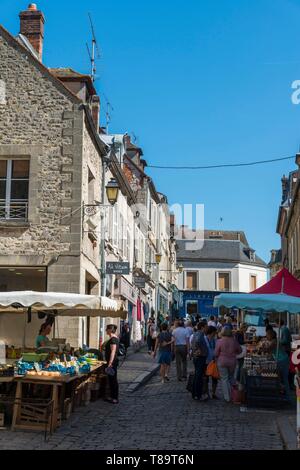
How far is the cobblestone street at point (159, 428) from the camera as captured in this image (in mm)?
7977

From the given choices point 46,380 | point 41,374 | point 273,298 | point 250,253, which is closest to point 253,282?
point 250,253

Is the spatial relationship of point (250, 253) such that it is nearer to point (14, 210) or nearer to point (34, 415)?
point (14, 210)

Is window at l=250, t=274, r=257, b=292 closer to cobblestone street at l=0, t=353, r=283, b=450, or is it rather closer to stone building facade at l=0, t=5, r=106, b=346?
stone building facade at l=0, t=5, r=106, b=346

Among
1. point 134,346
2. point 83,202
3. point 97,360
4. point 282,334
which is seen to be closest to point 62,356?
point 97,360

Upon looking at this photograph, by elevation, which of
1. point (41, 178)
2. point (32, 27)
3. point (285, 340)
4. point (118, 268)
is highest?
point (32, 27)

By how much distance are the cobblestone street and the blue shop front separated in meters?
32.7

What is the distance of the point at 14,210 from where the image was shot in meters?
16.5

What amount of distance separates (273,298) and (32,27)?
37.1ft

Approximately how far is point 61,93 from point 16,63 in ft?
4.80

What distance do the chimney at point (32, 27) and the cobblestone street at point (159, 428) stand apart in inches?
429

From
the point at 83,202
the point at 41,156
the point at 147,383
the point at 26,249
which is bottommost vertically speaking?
the point at 147,383

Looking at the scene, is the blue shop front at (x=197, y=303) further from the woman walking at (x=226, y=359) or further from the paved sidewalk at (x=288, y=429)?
the paved sidewalk at (x=288, y=429)

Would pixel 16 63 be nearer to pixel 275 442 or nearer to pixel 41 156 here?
pixel 41 156
